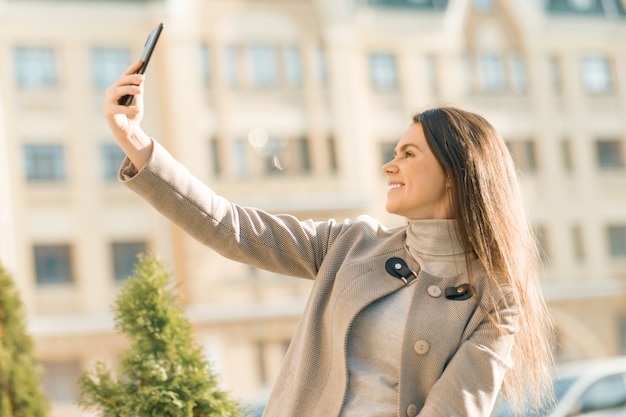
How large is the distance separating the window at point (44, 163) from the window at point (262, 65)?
16.6 ft

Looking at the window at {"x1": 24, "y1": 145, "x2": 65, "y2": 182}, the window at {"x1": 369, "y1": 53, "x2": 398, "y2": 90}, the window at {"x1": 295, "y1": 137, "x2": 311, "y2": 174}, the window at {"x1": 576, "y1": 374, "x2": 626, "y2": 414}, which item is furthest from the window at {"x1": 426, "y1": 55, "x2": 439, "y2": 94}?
the window at {"x1": 576, "y1": 374, "x2": 626, "y2": 414}

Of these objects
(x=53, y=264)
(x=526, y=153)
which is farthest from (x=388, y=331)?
(x=526, y=153)

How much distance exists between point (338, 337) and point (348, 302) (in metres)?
0.09

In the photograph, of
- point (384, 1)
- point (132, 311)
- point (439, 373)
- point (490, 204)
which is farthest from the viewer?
point (384, 1)

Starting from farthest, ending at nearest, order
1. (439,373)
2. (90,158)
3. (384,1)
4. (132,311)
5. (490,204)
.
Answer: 1. (384,1)
2. (90,158)
3. (132,311)
4. (490,204)
5. (439,373)

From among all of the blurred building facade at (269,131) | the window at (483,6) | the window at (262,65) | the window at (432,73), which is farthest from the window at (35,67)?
the window at (483,6)

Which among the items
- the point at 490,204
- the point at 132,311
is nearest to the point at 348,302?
the point at 490,204

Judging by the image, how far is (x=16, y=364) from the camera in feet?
20.9

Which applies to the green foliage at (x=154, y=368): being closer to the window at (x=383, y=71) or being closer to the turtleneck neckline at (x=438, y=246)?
the turtleneck neckline at (x=438, y=246)

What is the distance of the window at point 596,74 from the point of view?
28.8 m

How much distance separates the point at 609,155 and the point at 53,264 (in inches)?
594

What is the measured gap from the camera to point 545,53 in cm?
2839

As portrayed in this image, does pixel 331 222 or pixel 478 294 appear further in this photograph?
pixel 331 222

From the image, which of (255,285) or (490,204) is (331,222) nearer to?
(490,204)
